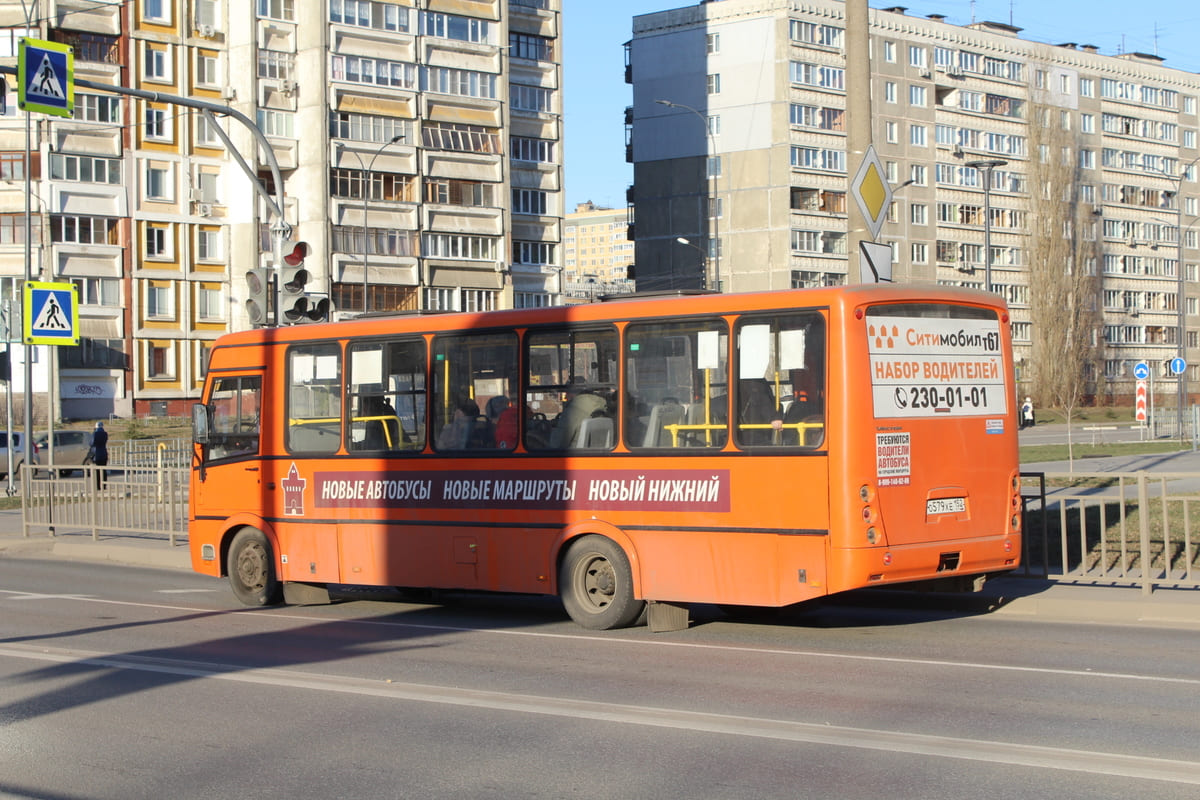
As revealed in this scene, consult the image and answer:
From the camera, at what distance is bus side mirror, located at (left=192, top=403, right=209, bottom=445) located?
50.9 ft

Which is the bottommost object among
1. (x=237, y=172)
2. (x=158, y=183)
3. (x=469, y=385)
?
(x=469, y=385)

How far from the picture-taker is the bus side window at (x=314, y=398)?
14664 mm

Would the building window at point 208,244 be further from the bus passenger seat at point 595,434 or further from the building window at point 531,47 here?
the bus passenger seat at point 595,434

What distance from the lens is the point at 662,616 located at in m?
12.5

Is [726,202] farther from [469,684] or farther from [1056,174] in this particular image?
[469,684]

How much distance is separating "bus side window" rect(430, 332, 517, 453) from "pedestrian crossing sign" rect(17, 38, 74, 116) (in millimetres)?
7333

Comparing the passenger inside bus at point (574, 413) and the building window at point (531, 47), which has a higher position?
the building window at point (531, 47)

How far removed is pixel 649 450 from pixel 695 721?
4211 millimetres

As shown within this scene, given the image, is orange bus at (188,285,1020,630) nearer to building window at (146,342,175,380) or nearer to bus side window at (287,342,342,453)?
bus side window at (287,342,342,453)

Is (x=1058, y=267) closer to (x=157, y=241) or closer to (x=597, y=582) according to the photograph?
(x=157, y=241)

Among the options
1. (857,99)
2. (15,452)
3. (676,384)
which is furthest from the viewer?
(15,452)

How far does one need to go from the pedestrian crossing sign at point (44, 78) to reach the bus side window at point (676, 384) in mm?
9499

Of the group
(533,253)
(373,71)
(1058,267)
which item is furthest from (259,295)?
(1058,267)

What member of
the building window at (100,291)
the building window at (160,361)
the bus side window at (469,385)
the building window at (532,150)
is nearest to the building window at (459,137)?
the building window at (532,150)
